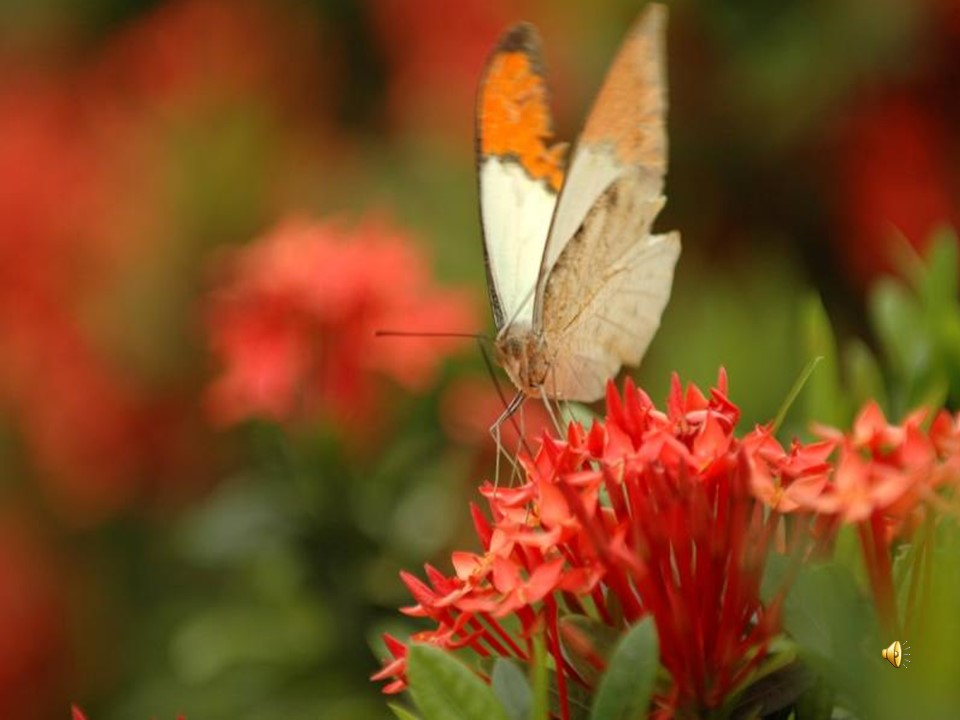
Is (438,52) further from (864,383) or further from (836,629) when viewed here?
(836,629)

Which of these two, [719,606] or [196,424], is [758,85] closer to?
[196,424]

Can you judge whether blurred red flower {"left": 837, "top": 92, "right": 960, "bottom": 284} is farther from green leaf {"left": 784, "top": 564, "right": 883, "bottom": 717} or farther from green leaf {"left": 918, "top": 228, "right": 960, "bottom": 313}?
green leaf {"left": 784, "top": 564, "right": 883, "bottom": 717}

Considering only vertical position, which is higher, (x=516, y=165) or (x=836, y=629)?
(x=516, y=165)

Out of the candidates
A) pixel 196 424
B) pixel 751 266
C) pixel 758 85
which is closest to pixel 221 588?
pixel 196 424

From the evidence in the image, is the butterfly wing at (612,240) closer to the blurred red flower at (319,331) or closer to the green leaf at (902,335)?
the green leaf at (902,335)

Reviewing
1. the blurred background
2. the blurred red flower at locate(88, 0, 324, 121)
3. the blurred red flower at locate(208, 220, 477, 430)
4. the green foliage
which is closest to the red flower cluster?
the green foliage

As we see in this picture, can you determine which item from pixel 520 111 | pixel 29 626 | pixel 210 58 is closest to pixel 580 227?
pixel 520 111

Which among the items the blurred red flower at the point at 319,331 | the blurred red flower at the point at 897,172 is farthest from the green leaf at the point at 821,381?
the blurred red flower at the point at 897,172
